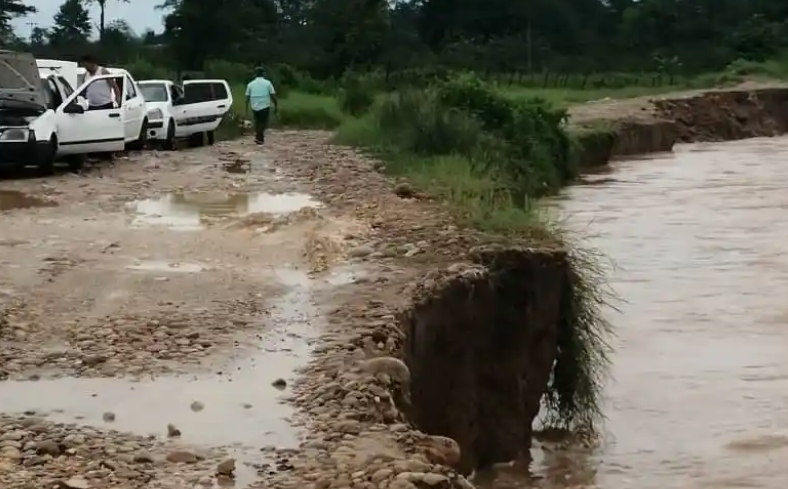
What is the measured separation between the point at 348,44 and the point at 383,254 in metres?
50.0

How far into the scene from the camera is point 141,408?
6.61 meters

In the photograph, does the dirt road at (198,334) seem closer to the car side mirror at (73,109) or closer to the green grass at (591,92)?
the car side mirror at (73,109)

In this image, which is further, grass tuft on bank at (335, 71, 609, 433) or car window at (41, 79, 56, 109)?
car window at (41, 79, 56, 109)

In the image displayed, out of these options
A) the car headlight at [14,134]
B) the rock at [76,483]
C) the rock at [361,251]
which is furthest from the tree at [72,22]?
the rock at [76,483]

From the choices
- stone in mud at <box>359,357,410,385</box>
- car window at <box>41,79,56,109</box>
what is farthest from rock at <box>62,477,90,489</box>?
car window at <box>41,79,56,109</box>

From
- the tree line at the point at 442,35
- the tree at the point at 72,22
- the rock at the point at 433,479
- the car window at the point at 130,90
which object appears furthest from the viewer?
the tree at the point at 72,22

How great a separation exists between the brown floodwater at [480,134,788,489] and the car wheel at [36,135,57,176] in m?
6.99

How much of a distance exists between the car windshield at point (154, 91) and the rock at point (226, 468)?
810 inches

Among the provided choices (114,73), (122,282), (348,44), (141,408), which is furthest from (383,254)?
(348,44)

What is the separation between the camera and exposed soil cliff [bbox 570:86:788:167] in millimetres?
37178

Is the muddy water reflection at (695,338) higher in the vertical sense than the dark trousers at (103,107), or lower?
lower

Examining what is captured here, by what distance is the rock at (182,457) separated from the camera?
5797mm

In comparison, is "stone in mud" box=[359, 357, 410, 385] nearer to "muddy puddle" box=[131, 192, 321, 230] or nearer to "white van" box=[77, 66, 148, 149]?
"muddy puddle" box=[131, 192, 321, 230]

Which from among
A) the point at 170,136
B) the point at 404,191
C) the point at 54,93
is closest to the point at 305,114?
the point at 170,136
